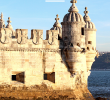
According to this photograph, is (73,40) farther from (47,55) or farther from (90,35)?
(90,35)

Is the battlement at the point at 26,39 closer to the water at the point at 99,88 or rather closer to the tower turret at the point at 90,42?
the tower turret at the point at 90,42

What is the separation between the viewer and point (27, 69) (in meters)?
31.2

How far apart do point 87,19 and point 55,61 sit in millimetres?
8292

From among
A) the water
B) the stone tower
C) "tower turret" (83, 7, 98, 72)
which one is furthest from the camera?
the water

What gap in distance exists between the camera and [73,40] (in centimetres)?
3266

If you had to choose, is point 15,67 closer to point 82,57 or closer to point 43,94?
point 43,94

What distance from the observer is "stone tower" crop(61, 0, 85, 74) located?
32406mm

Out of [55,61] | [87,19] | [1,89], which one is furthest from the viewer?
[87,19]

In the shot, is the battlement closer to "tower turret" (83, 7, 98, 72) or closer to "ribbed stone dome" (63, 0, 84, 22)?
"ribbed stone dome" (63, 0, 84, 22)

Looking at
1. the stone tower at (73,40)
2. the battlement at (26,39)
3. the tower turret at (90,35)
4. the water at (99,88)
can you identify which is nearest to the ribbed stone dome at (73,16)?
the stone tower at (73,40)

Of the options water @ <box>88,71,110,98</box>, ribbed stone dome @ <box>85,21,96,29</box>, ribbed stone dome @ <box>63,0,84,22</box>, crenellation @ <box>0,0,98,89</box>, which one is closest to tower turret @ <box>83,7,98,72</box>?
ribbed stone dome @ <box>85,21,96,29</box>

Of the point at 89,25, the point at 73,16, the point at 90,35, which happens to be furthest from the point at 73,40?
the point at 89,25

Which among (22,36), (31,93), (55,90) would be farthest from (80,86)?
(22,36)

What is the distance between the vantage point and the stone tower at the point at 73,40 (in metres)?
32.4
